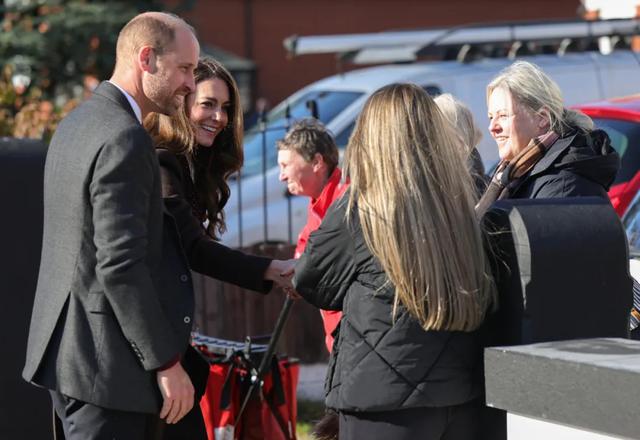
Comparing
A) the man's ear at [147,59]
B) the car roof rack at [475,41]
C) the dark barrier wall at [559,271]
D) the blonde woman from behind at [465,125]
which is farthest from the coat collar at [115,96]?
the car roof rack at [475,41]

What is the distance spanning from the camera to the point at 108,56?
17984mm

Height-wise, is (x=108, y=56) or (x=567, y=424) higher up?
(x=108, y=56)

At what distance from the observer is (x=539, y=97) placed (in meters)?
4.36

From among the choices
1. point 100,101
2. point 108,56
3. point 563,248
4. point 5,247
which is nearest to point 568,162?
point 563,248

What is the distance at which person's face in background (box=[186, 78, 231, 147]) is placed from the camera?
423cm

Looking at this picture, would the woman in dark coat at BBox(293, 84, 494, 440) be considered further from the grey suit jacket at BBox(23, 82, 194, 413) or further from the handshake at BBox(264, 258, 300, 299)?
the handshake at BBox(264, 258, 300, 299)

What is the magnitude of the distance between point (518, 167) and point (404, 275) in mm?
1197

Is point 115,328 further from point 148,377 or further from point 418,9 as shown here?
point 418,9

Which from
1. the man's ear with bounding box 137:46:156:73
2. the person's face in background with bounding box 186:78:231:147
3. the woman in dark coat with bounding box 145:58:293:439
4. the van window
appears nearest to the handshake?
the woman in dark coat with bounding box 145:58:293:439

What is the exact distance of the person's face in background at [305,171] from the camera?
5.45 meters

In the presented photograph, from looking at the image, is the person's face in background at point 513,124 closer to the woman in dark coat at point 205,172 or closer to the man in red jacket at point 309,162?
the woman in dark coat at point 205,172

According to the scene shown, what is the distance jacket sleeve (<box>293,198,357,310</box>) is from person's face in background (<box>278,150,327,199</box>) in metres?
2.06

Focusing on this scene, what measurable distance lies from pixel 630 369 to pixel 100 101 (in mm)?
1692

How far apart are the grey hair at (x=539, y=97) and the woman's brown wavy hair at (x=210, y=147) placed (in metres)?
1.00
